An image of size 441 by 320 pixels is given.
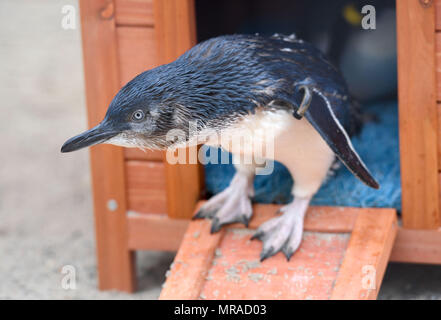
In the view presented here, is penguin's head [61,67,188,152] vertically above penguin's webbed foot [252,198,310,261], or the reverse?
penguin's head [61,67,188,152]

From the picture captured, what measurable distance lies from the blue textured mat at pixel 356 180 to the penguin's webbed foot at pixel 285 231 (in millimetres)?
164

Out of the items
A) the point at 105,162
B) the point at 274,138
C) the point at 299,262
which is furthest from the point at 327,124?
the point at 105,162

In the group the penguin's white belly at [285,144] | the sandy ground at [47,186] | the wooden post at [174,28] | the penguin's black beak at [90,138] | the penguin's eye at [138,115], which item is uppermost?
the wooden post at [174,28]

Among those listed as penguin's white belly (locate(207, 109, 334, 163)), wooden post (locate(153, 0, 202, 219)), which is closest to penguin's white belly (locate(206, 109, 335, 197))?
penguin's white belly (locate(207, 109, 334, 163))

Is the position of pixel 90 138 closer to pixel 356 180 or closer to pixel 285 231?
pixel 285 231

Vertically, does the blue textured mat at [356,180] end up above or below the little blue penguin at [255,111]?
below

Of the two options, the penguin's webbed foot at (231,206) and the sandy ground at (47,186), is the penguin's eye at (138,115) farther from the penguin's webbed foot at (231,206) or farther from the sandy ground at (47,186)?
the sandy ground at (47,186)

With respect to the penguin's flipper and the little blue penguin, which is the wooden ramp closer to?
the little blue penguin

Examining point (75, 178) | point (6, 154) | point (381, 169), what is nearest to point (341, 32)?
point (381, 169)

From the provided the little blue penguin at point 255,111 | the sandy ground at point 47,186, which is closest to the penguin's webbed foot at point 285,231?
the little blue penguin at point 255,111

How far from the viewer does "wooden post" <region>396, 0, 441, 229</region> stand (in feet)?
7.03

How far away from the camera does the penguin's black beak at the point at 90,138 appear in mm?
1885

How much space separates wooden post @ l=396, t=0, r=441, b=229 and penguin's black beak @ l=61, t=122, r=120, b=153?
2.69ft
